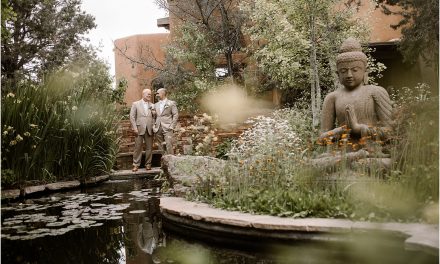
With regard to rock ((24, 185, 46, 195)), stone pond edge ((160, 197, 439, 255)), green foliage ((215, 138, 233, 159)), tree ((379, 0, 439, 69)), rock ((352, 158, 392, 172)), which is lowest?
rock ((24, 185, 46, 195))

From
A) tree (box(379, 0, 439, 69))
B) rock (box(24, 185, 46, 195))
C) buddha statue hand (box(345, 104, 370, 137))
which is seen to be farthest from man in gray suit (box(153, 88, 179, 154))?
tree (box(379, 0, 439, 69))

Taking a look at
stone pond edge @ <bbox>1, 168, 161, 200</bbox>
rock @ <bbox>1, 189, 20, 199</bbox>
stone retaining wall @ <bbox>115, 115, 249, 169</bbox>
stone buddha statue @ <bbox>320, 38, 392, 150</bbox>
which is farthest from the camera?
stone retaining wall @ <bbox>115, 115, 249, 169</bbox>

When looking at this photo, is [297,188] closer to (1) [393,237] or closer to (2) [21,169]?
(1) [393,237]

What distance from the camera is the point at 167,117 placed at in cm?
1148

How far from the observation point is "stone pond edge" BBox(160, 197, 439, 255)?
341 cm

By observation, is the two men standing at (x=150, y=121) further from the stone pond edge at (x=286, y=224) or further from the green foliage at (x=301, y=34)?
the stone pond edge at (x=286, y=224)

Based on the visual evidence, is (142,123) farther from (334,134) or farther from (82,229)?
(334,134)

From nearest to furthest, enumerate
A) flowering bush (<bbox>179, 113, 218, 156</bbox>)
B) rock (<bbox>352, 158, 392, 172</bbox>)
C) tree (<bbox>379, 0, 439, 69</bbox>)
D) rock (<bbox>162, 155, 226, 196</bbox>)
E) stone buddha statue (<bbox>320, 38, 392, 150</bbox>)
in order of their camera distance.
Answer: rock (<bbox>352, 158, 392, 172</bbox>)
stone buddha statue (<bbox>320, 38, 392, 150</bbox>)
rock (<bbox>162, 155, 226, 196</bbox>)
flowering bush (<bbox>179, 113, 218, 156</bbox>)
tree (<bbox>379, 0, 439, 69</bbox>)

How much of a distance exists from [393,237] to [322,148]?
3793 mm

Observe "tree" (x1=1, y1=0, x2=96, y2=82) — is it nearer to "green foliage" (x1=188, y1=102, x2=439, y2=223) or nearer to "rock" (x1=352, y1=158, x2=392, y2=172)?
"green foliage" (x1=188, y1=102, x2=439, y2=223)

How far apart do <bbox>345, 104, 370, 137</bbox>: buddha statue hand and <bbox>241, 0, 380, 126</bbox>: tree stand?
6273mm

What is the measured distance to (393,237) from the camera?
3734 millimetres

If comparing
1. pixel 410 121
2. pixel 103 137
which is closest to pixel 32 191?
pixel 103 137

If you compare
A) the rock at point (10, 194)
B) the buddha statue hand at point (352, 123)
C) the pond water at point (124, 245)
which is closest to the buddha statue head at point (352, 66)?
the buddha statue hand at point (352, 123)
